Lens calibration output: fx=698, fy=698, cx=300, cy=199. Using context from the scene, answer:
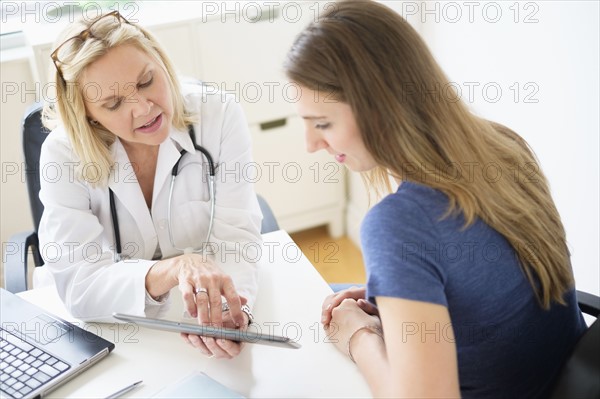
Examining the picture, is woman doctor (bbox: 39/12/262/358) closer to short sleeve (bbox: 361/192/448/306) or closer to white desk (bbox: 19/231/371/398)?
white desk (bbox: 19/231/371/398)

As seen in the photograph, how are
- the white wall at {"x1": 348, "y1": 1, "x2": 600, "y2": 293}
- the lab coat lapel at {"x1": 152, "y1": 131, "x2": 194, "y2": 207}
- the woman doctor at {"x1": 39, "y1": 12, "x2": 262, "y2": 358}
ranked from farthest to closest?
the white wall at {"x1": 348, "y1": 1, "x2": 600, "y2": 293}
the lab coat lapel at {"x1": 152, "y1": 131, "x2": 194, "y2": 207}
the woman doctor at {"x1": 39, "y1": 12, "x2": 262, "y2": 358}

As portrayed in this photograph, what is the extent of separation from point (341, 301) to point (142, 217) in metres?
0.55

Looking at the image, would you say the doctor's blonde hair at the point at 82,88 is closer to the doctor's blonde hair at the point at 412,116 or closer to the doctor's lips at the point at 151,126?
the doctor's lips at the point at 151,126

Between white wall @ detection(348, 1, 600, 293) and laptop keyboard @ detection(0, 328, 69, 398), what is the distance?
3.49 ft

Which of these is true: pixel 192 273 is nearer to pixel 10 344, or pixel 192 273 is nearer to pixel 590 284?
pixel 10 344

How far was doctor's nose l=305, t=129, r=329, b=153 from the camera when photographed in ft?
3.92

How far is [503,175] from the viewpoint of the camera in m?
1.16

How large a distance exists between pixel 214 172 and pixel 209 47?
97cm

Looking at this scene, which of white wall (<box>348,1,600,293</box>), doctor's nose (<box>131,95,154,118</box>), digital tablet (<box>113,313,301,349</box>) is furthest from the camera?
white wall (<box>348,1,600,293</box>)

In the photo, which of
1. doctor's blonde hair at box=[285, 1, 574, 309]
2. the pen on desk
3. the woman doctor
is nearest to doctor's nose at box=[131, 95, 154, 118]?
the woman doctor

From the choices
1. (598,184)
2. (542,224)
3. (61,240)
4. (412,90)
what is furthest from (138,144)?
(598,184)

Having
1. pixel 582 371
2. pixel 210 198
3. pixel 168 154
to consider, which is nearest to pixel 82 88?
pixel 168 154

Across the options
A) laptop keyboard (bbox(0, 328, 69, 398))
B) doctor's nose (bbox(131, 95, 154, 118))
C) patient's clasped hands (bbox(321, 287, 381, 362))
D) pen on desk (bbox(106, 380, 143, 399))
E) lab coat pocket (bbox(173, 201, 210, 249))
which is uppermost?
doctor's nose (bbox(131, 95, 154, 118))

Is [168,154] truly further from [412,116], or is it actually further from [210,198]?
[412,116]
